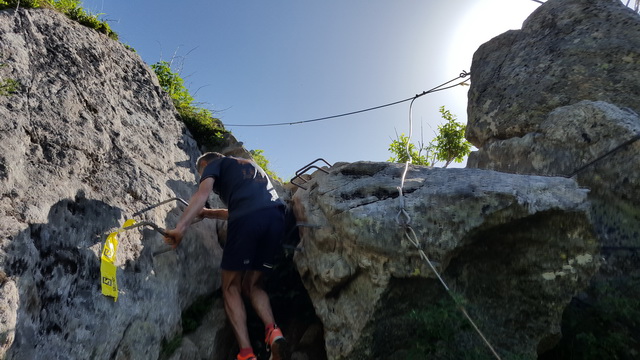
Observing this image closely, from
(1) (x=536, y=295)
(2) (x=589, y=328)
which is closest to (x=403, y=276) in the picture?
(1) (x=536, y=295)

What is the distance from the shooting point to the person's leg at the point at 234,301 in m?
4.34

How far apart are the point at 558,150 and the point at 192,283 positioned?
4238 millimetres

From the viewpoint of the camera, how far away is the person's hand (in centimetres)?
425

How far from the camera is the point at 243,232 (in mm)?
4383

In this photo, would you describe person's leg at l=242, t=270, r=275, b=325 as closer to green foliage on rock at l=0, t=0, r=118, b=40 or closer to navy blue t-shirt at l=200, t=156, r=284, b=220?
navy blue t-shirt at l=200, t=156, r=284, b=220

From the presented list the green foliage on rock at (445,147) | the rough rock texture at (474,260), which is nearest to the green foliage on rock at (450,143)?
the green foliage on rock at (445,147)

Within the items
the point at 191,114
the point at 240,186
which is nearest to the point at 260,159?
the point at 191,114

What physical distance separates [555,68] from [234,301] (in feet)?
16.4

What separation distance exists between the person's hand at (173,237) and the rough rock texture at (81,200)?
17 cm

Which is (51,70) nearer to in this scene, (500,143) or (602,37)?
(500,143)

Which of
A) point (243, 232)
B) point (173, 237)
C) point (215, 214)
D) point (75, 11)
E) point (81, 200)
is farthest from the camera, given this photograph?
point (75, 11)

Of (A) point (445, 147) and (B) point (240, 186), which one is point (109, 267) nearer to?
(B) point (240, 186)

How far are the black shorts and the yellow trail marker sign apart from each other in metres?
1.00

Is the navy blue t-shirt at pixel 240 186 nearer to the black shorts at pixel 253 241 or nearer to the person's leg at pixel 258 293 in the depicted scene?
the black shorts at pixel 253 241
